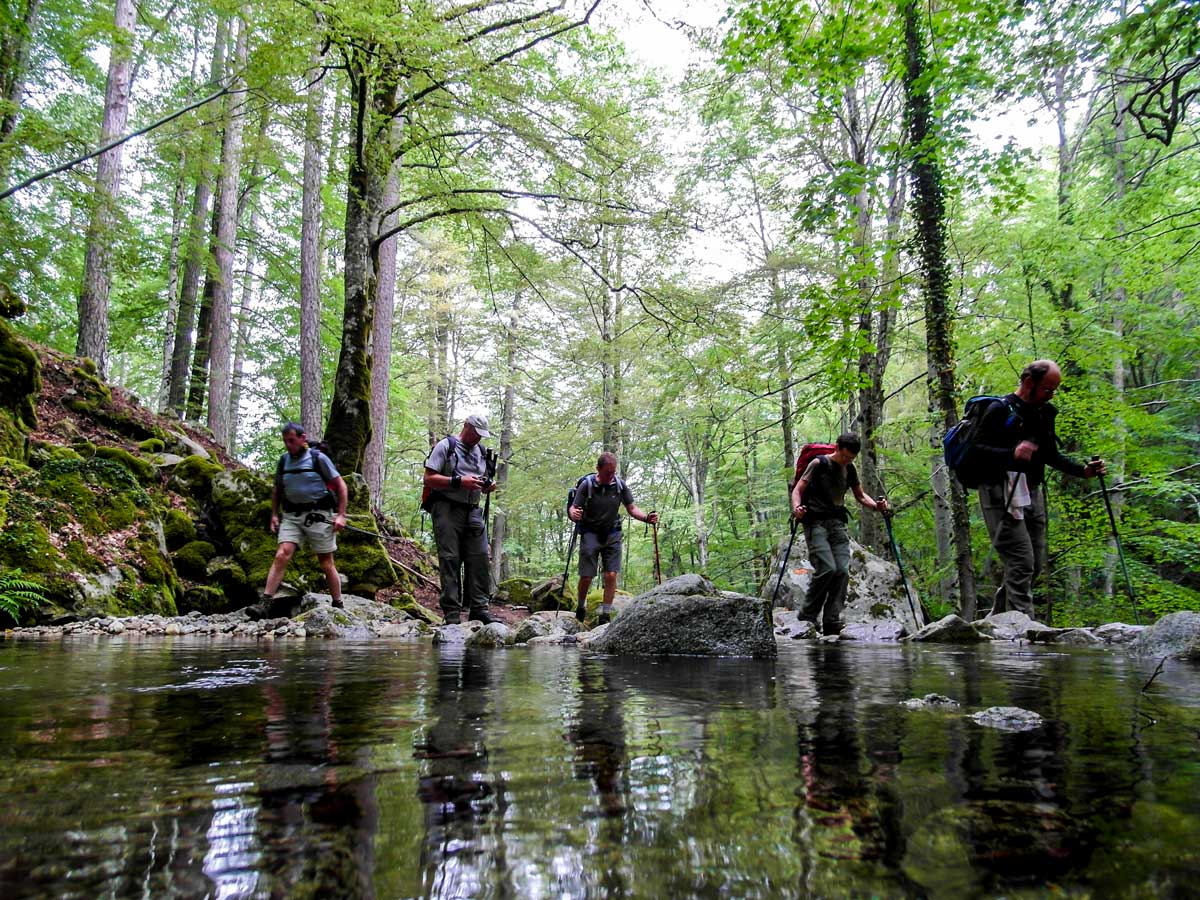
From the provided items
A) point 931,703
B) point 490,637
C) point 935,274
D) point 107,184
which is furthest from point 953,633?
point 107,184

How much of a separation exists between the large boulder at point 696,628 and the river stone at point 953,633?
2.42 metres

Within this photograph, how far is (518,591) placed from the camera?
49.1 ft

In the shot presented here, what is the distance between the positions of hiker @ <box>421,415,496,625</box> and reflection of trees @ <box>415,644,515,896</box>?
5.00m

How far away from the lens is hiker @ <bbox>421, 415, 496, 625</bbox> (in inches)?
281

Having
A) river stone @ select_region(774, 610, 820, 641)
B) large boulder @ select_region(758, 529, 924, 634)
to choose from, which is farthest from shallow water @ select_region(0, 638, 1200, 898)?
large boulder @ select_region(758, 529, 924, 634)

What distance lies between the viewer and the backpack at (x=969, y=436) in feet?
19.5

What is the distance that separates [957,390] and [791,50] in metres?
5.39

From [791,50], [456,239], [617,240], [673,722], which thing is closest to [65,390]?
[456,239]

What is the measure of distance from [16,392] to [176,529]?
2.54 m

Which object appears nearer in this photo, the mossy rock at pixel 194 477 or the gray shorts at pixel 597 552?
the gray shorts at pixel 597 552

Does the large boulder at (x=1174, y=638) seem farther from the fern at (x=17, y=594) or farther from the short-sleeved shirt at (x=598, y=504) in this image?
the fern at (x=17, y=594)

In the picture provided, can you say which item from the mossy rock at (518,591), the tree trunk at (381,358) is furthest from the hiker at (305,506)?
the mossy rock at (518,591)

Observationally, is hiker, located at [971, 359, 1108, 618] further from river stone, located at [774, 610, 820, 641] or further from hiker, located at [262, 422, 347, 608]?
hiker, located at [262, 422, 347, 608]

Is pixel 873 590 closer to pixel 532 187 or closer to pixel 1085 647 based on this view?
pixel 1085 647
